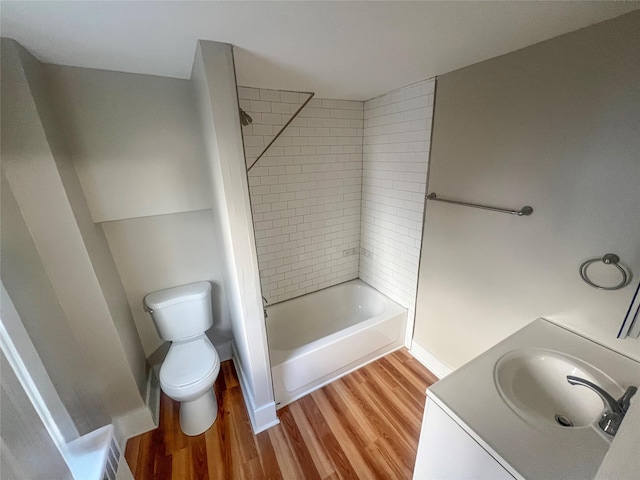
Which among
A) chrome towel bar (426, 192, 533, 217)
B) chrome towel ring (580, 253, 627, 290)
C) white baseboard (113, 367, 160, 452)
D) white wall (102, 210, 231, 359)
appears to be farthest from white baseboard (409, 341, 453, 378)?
white baseboard (113, 367, 160, 452)

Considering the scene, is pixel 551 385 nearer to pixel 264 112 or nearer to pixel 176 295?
pixel 176 295

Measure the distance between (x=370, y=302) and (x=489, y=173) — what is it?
1.52m

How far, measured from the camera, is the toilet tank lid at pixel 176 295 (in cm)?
163

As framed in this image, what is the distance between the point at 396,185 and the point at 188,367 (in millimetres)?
1935

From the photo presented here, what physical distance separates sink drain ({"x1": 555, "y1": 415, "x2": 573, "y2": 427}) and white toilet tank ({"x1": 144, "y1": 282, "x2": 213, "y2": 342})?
6.31ft

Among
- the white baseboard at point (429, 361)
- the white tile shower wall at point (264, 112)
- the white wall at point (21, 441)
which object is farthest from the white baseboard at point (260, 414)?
the white tile shower wall at point (264, 112)

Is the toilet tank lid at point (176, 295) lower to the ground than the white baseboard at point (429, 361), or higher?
higher

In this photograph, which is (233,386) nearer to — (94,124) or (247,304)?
(247,304)

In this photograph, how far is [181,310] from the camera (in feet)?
5.54

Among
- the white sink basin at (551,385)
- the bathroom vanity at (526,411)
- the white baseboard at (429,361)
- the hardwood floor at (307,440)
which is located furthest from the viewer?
the white baseboard at (429,361)

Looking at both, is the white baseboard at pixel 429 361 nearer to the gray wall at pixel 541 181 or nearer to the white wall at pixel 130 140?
the gray wall at pixel 541 181

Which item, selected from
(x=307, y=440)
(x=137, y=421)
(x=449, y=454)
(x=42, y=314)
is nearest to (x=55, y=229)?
(x=42, y=314)

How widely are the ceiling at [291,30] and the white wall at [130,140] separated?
88mm

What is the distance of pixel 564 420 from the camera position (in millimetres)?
966
